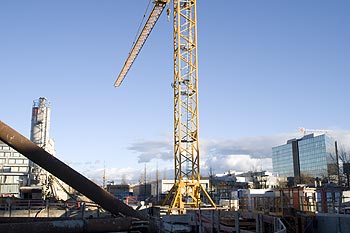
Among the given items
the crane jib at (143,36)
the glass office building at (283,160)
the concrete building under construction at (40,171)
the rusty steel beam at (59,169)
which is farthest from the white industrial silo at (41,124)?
the glass office building at (283,160)

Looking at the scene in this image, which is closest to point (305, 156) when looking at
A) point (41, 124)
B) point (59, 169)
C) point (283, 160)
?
point (283, 160)

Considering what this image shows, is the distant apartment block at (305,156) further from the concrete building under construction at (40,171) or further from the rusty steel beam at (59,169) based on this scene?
the rusty steel beam at (59,169)

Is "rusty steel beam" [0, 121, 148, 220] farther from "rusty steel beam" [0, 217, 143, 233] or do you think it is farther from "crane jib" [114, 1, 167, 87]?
"crane jib" [114, 1, 167, 87]

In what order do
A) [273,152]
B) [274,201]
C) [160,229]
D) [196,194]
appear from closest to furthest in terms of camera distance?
1. [160,229]
2. [274,201]
3. [196,194]
4. [273,152]

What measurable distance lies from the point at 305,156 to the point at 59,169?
5190 inches

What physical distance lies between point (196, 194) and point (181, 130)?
256 inches

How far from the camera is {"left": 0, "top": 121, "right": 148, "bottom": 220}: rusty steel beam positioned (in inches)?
311

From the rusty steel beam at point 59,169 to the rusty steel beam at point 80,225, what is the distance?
0.67 m

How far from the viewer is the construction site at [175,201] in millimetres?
7934

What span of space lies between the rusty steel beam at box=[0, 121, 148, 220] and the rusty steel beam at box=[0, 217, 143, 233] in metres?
0.67

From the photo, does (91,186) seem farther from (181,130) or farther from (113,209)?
(181,130)

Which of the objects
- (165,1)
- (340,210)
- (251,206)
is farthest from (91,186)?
(165,1)

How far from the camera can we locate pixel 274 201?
81.8 feet

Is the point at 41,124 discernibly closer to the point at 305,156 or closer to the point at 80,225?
the point at 80,225
